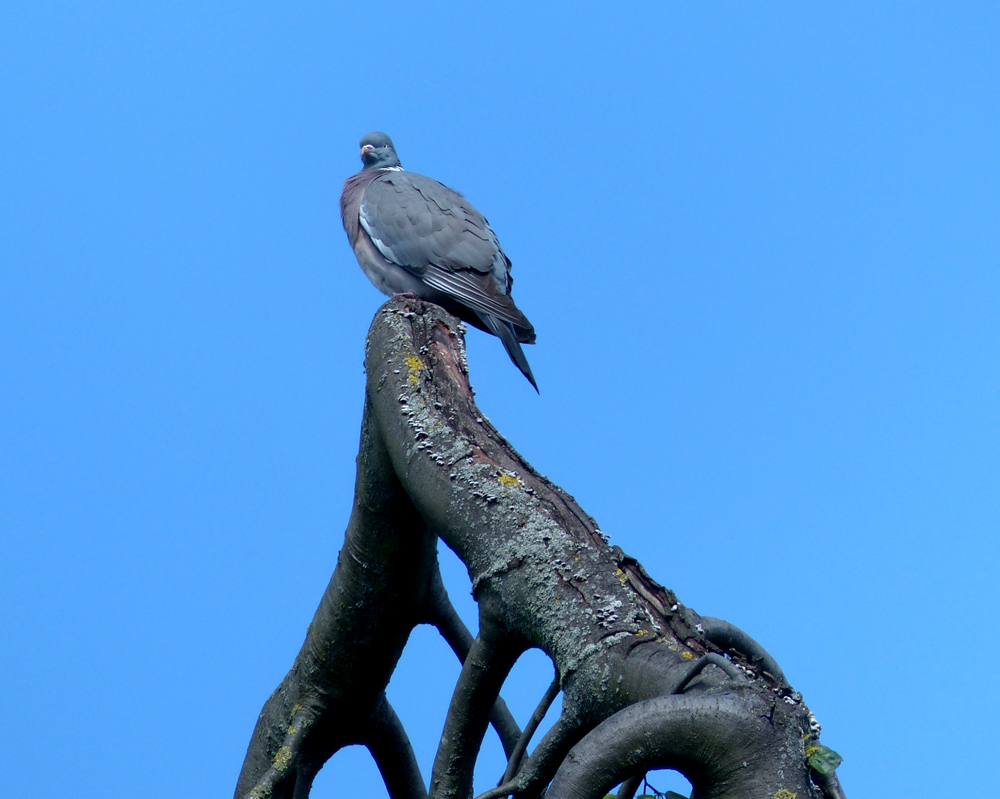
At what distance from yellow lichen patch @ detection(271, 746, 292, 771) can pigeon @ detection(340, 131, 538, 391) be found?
4.29 ft

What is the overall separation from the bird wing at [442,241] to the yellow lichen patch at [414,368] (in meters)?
1.10

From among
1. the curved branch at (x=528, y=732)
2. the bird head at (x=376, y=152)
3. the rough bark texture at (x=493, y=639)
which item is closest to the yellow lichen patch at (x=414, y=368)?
the rough bark texture at (x=493, y=639)

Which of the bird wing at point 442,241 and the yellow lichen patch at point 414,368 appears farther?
the bird wing at point 442,241

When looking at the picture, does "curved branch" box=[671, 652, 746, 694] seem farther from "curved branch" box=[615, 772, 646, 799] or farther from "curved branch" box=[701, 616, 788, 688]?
"curved branch" box=[701, 616, 788, 688]

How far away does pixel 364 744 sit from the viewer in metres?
2.98

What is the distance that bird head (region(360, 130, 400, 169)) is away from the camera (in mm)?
4758

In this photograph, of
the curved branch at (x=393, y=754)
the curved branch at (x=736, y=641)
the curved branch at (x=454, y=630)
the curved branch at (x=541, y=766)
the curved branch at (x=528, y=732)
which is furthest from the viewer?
the curved branch at (x=393, y=754)

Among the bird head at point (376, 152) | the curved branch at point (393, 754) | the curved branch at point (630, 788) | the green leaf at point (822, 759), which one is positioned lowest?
the green leaf at point (822, 759)

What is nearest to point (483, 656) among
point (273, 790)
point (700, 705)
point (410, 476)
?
point (410, 476)

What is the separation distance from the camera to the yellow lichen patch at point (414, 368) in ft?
7.40

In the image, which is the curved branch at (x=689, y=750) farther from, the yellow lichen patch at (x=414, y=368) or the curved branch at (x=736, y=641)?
the yellow lichen patch at (x=414, y=368)

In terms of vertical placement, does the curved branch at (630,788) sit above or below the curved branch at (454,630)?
below

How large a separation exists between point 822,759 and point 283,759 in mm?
1758

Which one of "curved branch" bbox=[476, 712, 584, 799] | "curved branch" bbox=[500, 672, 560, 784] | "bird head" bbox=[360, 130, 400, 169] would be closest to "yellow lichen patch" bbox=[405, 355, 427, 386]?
"curved branch" bbox=[500, 672, 560, 784]
